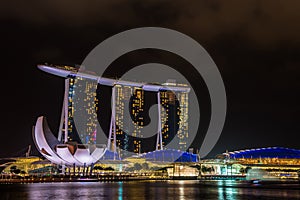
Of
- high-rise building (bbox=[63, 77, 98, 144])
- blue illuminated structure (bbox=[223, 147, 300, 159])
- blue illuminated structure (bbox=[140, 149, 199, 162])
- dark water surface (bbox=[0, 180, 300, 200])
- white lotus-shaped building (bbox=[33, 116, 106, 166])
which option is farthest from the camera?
blue illuminated structure (bbox=[140, 149, 199, 162])

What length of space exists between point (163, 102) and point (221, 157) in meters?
23.7

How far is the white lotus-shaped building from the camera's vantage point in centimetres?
6225

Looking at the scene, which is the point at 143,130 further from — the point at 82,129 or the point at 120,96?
the point at 82,129

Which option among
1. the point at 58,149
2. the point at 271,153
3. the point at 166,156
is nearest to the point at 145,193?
the point at 58,149

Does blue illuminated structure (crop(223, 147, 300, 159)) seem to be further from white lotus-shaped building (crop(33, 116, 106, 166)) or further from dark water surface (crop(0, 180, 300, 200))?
dark water surface (crop(0, 180, 300, 200))

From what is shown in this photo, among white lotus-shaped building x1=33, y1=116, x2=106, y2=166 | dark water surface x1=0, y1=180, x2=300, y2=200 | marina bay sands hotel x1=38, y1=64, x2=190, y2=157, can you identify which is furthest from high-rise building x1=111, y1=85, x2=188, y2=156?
dark water surface x1=0, y1=180, x2=300, y2=200

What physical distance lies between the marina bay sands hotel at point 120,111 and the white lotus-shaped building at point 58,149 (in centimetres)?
823

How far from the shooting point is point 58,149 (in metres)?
62.4

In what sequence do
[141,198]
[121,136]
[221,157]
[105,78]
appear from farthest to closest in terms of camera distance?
1. [121,136]
2. [221,157]
3. [105,78]
4. [141,198]

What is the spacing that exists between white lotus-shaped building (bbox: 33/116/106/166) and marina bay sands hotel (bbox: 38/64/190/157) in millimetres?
8225

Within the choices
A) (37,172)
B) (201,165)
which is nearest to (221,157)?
(201,165)

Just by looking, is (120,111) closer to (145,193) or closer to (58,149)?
(58,149)

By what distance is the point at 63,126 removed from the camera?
7669cm

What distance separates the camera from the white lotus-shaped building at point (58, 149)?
204 ft
